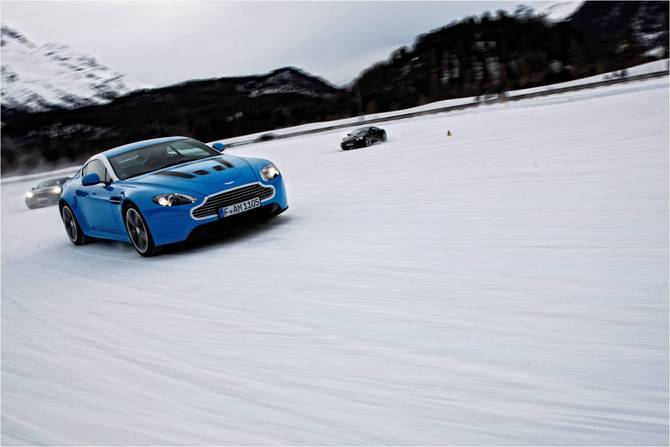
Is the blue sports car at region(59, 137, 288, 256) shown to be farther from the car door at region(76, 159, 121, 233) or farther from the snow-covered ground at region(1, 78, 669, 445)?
the snow-covered ground at region(1, 78, 669, 445)

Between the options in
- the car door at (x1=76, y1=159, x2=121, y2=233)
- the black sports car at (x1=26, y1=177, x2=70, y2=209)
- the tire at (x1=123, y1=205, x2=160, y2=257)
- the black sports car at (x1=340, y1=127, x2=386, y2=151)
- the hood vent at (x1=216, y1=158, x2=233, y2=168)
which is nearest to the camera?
the tire at (x1=123, y1=205, x2=160, y2=257)

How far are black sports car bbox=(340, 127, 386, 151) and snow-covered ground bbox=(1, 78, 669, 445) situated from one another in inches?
635

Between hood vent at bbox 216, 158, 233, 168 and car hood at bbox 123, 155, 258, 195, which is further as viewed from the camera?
hood vent at bbox 216, 158, 233, 168

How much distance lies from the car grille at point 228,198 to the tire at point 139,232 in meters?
0.68

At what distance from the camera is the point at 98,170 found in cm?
820

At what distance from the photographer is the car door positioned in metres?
7.66

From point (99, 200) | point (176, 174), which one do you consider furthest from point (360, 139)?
point (176, 174)

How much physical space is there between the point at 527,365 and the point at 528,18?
446 ft

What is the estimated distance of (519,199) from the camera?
6789 millimetres

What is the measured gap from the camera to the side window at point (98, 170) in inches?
311

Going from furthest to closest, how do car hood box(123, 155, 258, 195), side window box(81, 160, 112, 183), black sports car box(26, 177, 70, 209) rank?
1. black sports car box(26, 177, 70, 209)
2. side window box(81, 160, 112, 183)
3. car hood box(123, 155, 258, 195)

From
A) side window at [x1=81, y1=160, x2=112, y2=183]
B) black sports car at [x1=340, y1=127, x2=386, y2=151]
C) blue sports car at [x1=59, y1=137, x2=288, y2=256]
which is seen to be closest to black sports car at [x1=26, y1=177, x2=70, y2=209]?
black sports car at [x1=340, y1=127, x2=386, y2=151]

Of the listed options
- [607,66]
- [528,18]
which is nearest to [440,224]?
[607,66]

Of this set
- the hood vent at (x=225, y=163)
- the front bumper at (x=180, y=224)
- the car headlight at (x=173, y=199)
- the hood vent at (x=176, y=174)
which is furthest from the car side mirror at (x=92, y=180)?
the hood vent at (x=225, y=163)
